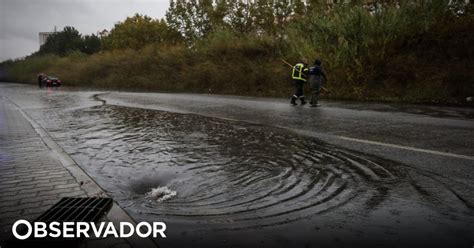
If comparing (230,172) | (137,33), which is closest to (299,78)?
(230,172)

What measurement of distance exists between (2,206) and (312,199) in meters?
3.03

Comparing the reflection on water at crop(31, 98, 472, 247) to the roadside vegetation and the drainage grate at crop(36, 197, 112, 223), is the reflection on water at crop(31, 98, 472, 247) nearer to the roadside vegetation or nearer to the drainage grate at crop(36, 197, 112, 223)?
the drainage grate at crop(36, 197, 112, 223)

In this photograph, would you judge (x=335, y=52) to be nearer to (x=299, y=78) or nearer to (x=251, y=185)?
(x=299, y=78)

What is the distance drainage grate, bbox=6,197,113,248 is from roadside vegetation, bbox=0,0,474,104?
13623mm

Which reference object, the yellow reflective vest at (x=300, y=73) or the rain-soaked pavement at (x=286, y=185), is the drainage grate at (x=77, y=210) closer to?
the rain-soaked pavement at (x=286, y=185)

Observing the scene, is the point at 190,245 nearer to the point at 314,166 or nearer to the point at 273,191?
the point at 273,191

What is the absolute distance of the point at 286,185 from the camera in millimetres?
4133

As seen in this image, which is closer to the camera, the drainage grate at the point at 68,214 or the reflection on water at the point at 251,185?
the drainage grate at the point at 68,214

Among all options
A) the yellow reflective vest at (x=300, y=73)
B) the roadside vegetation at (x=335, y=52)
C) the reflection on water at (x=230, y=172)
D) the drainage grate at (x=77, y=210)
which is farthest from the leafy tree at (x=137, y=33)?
the drainage grate at (x=77, y=210)

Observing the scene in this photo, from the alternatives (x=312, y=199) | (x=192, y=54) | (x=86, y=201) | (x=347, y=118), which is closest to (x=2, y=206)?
(x=86, y=201)

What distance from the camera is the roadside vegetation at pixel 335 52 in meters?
15.8

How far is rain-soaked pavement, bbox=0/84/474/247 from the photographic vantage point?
2.95 meters

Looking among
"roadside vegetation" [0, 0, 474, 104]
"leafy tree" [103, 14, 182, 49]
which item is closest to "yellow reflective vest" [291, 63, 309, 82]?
"roadside vegetation" [0, 0, 474, 104]

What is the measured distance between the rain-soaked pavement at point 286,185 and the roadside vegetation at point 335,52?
8791 millimetres
